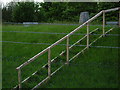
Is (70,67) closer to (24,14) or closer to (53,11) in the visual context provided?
(24,14)

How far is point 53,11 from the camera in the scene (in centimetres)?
2189

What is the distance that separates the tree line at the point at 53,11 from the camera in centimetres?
1714

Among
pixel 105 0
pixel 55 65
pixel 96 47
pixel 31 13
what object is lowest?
pixel 55 65

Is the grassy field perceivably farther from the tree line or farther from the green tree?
the tree line

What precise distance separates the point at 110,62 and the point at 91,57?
1.70ft

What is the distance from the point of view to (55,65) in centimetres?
536

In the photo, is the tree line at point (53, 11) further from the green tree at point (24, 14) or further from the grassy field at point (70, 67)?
the grassy field at point (70, 67)

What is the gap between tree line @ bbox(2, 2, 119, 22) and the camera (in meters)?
17.1

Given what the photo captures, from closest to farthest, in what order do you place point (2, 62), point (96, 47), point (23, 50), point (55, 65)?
point (55, 65)
point (96, 47)
point (2, 62)
point (23, 50)

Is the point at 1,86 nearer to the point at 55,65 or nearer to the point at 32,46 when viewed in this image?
the point at 55,65

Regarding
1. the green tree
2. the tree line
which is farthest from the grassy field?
the tree line

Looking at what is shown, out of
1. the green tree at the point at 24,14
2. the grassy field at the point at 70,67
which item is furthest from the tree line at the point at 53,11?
the grassy field at the point at 70,67

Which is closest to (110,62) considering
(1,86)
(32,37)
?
(1,86)

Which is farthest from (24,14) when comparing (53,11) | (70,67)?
(70,67)
